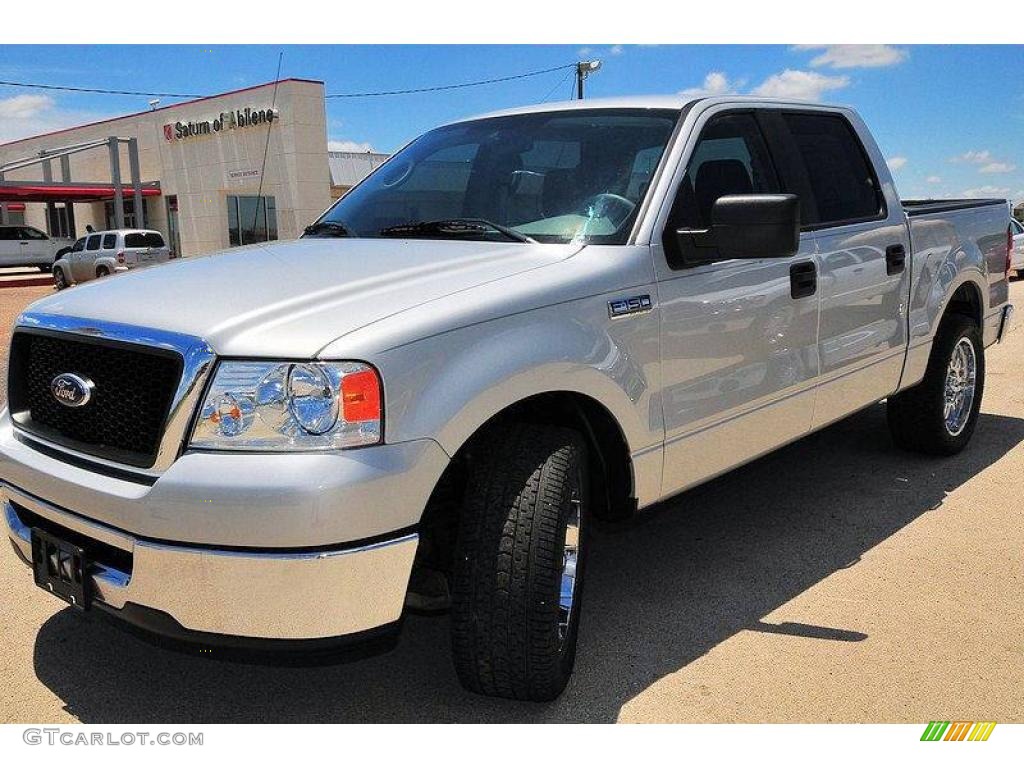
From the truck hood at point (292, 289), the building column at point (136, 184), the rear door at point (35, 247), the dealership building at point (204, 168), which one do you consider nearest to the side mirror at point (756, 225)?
the truck hood at point (292, 289)

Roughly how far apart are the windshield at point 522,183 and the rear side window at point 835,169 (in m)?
A: 0.96

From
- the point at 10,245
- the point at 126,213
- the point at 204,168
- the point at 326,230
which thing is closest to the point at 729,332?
the point at 326,230

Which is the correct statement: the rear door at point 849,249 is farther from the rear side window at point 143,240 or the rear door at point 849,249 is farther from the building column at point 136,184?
the building column at point 136,184

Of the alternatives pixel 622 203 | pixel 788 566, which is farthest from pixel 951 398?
pixel 622 203

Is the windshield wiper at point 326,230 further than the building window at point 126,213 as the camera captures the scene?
No

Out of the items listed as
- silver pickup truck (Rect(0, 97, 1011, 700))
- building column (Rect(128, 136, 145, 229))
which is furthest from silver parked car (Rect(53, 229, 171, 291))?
silver pickup truck (Rect(0, 97, 1011, 700))

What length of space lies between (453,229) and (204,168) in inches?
1274

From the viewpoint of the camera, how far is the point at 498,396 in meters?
2.52

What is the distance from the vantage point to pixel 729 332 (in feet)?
10.9

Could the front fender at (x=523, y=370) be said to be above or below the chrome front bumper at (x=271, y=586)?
above

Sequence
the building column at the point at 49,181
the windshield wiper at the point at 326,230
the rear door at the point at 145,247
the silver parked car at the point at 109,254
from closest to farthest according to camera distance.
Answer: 1. the windshield wiper at the point at 326,230
2. the silver parked car at the point at 109,254
3. the rear door at the point at 145,247
4. the building column at the point at 49,181

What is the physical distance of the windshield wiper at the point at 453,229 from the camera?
316cm

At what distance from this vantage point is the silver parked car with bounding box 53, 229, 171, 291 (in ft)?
79.6

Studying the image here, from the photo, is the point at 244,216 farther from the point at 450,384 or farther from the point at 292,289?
the point at 450,384
